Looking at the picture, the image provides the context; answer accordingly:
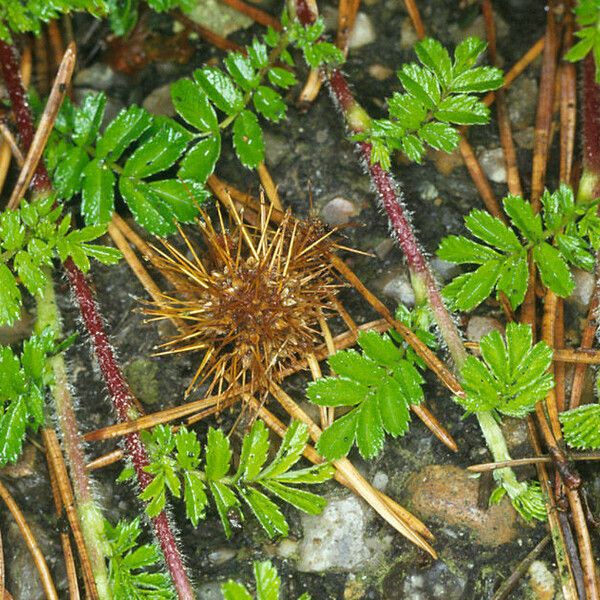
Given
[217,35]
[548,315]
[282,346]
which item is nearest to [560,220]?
[548,315]

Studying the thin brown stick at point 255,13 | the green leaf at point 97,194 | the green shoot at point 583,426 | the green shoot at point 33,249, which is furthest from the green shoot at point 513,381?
the thin brown stick at point 255,13

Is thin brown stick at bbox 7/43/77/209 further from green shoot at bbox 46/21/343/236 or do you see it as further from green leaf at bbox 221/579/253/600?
green leaf at bbox 221/579/253/600

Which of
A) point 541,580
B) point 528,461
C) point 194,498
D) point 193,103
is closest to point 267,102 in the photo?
point 193,103

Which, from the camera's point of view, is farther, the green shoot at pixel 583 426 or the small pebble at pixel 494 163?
the small pebble at pixel 494 163

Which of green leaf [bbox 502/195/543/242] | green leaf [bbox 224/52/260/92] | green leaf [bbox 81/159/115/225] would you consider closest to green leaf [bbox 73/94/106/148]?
green leaf [bbox 81/159/115/225]

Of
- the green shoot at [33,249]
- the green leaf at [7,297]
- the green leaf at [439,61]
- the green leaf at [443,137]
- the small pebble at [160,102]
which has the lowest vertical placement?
the green leaf at [7,297]

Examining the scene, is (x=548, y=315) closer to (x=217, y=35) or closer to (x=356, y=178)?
(x=356, y=178)

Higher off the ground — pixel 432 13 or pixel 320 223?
pixel 432 13

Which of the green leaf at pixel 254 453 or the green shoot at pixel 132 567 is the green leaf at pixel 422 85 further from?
the green shoot at pixel 132 567
